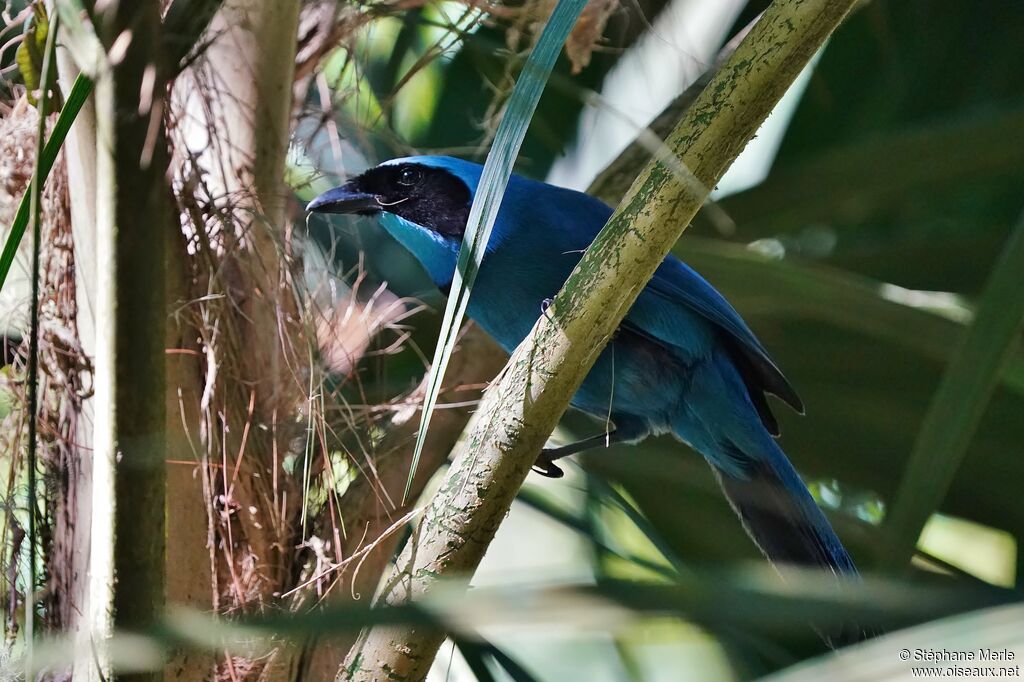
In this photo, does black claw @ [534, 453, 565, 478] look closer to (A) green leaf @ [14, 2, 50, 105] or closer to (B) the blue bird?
(B) the blue bird

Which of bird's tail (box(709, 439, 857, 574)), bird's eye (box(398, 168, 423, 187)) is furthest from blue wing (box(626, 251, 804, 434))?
bird's eye (box(398, 168, 423, 187))

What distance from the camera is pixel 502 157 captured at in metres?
0.96

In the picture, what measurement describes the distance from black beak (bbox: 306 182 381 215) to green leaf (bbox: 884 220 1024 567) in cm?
157

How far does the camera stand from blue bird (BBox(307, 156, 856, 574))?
221 centimetres

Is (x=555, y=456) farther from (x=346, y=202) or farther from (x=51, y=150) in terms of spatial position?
(x=51, y=150)

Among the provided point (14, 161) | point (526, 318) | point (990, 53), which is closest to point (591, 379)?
point (526, 318)

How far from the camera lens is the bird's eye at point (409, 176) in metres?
2.38

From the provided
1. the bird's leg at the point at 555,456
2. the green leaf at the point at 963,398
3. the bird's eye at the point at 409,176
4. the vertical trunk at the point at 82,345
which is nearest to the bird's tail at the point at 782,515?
the bird's leg at the point at 555,456

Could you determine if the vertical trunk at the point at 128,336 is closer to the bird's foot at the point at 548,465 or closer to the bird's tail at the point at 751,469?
the bird's foot at the point at 548,465

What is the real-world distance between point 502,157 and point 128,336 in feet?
1.67

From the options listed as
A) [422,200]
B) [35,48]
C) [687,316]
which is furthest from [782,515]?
[35,48]

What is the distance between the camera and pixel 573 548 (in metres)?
2.96

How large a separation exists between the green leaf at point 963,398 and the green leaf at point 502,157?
0.42 meters

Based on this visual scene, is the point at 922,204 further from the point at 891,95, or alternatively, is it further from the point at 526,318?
the point at 526,318
